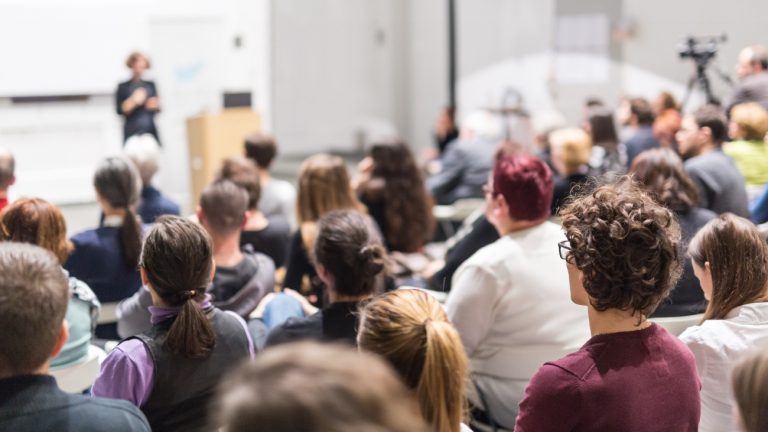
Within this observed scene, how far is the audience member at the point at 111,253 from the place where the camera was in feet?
11.9

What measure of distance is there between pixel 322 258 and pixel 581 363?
116 centimetres

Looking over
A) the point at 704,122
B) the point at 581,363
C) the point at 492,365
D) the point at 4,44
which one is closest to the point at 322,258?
the point at 492,365

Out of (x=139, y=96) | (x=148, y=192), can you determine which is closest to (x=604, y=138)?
(x=148, y=192)

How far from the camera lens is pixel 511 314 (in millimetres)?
2891

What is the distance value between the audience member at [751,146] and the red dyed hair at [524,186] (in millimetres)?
2986

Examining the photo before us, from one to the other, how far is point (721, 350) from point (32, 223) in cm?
227

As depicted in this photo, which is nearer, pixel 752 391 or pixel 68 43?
pixel 752 391

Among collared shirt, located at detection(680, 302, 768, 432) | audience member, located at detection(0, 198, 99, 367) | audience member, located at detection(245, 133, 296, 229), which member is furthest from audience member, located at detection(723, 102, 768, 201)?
audience member, located at detection(0, 198, 99, 367)

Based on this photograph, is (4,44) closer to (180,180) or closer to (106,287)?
(180,180)

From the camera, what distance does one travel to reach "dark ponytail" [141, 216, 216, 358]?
2.27 m

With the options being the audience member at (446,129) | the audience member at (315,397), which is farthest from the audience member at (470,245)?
the audience member at (446,129)

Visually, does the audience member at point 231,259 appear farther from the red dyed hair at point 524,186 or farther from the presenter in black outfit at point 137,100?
the presenter in black outfit at point 137,100

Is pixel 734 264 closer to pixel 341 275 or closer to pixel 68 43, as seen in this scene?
pixel 341 275

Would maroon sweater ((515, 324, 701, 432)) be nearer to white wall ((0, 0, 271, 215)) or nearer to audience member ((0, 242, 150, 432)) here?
audience member ((0, 242, 150, 432))
